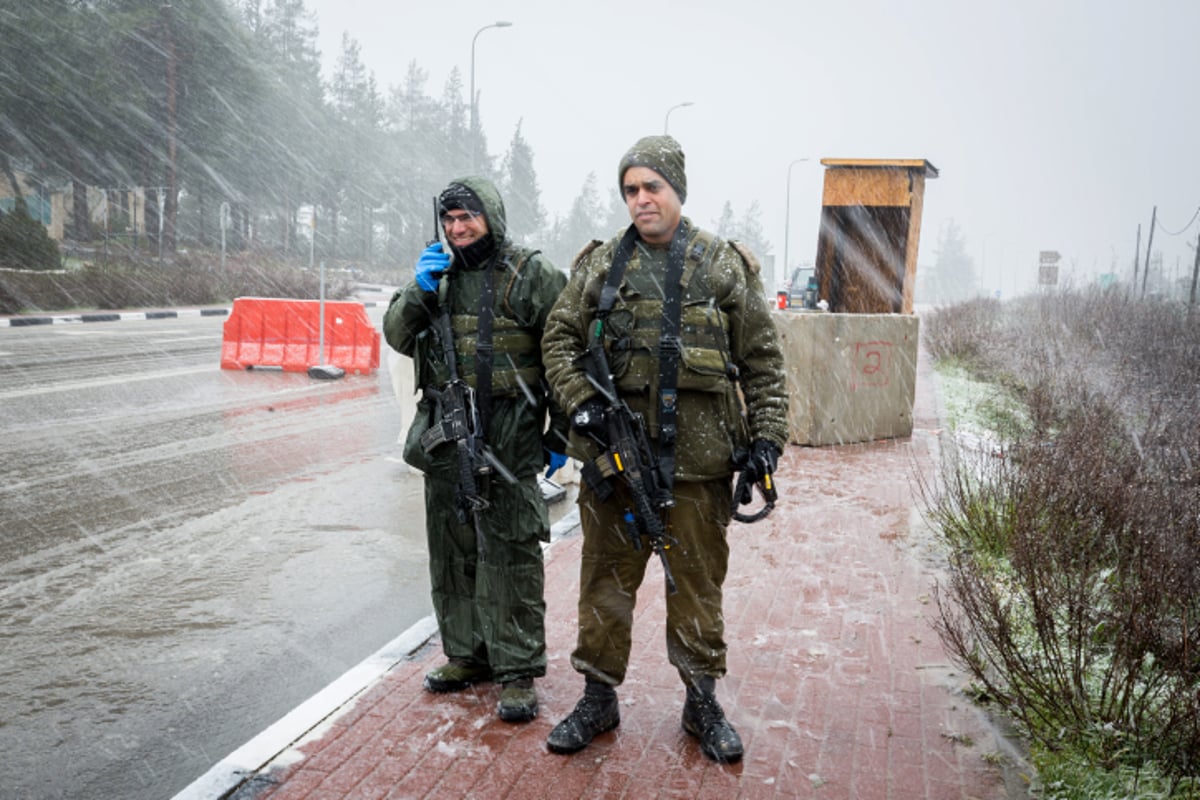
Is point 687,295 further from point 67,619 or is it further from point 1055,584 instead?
point 67,619

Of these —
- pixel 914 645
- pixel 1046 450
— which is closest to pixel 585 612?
pixel 914 645

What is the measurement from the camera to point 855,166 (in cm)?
1047

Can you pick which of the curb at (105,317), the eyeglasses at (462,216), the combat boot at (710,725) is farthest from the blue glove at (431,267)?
the curb at (105,317)

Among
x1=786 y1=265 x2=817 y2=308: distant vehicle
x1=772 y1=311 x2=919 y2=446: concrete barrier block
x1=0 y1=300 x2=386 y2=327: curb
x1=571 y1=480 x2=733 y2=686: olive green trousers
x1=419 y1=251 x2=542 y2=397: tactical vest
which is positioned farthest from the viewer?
x1=786 y1=265 x2=817 y2=308: distant vehicle

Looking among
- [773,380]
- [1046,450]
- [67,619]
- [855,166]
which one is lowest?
[67,619]

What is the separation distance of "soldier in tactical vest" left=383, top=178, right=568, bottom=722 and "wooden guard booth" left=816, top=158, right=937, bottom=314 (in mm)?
7329

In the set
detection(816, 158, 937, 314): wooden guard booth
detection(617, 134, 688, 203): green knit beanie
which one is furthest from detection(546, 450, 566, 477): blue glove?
detection(816, 158, 937, 314): wooden guard booth

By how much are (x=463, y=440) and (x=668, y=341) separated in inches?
35.2

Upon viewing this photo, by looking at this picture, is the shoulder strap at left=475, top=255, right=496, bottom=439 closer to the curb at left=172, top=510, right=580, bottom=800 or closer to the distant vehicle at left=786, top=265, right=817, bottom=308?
the curb at left=172, top=510, right=580, bottom=800

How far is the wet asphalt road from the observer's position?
3.75 metres

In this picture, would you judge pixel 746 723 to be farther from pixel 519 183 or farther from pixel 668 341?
pixel 519 183

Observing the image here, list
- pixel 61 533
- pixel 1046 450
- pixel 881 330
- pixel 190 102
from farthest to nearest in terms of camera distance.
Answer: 1. pixel 190 102
2. pixel 881 330
3. pixel 61 533
4. pixel 1046 450

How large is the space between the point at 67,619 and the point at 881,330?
7168mm

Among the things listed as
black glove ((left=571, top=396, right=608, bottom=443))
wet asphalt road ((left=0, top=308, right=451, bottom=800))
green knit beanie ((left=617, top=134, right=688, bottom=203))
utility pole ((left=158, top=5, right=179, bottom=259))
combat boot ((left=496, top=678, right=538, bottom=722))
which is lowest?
wet asphalt road ((left=0, top=308, right=451, bottom=800))
